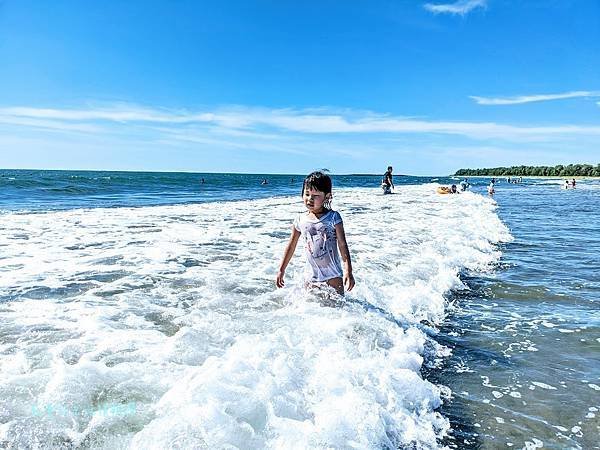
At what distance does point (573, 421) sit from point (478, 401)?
24.8 inches

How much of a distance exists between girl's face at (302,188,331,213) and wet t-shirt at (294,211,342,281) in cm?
14

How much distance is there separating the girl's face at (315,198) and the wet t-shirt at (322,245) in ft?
0.46

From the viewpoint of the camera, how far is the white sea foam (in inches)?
109

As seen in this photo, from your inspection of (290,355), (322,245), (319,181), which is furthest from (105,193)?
(290,355)

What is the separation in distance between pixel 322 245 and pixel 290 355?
1778 millimetres

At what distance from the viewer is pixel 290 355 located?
378 centimetres

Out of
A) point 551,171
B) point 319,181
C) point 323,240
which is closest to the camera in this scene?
point 319,181

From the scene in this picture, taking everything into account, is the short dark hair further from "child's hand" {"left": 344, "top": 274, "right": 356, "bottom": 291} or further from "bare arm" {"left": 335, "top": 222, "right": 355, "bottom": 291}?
"child's hand" {"left": 344, "top": 274, "right": 356, "bottom": 291}

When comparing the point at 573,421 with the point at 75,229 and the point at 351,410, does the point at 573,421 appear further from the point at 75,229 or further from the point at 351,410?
the point at 75,229

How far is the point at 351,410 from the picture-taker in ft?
9.82

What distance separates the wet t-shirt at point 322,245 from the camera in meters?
5.25

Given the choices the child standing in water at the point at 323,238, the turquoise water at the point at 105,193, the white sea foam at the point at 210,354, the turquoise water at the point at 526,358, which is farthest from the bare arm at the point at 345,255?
the turquoise water at the point at 105,193

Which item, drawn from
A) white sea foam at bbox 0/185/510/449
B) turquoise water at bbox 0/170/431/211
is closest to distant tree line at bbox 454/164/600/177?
turquoise water at bbox 0/170/431/211

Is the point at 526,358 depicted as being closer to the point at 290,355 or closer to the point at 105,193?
the point at 290,355
